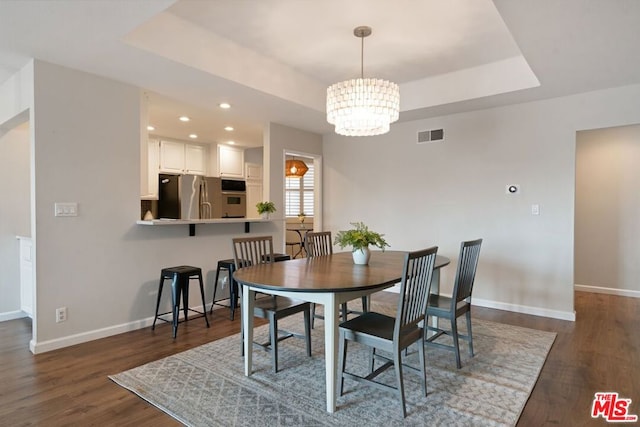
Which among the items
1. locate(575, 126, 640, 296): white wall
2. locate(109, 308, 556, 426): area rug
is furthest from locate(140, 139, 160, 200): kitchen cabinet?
locate(575, 126, 640, 296): white wall

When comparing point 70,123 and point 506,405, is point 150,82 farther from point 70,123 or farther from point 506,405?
point 506,405

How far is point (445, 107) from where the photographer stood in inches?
176

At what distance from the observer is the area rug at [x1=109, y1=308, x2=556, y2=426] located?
2.11 meters

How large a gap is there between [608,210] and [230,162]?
20.8 feet

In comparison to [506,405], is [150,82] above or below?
above

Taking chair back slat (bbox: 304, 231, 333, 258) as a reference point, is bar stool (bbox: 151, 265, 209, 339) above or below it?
below

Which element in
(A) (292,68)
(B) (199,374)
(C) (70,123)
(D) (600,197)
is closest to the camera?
(B) (199,374)

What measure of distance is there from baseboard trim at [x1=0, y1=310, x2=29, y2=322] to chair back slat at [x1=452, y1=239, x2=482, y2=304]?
14.9ft

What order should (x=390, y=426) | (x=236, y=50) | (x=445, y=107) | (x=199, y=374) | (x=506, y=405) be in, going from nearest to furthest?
(x=390, y=426)
(x=506, y=405)
(x=199, y=374)
(x=236, y=50)
(x=445, y=107)

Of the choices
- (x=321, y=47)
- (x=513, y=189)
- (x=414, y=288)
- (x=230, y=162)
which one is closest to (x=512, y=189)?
(x=513, y=189)

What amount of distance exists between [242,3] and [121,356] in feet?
9.66

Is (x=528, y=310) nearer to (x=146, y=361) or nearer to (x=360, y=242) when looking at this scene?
(x=360, y=242)

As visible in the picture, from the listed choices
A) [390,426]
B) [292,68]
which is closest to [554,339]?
[390,426]

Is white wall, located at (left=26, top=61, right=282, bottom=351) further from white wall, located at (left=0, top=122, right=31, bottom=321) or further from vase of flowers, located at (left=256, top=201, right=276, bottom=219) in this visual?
white wall, located at (left=0, top=122, right=31, bottom=321)
